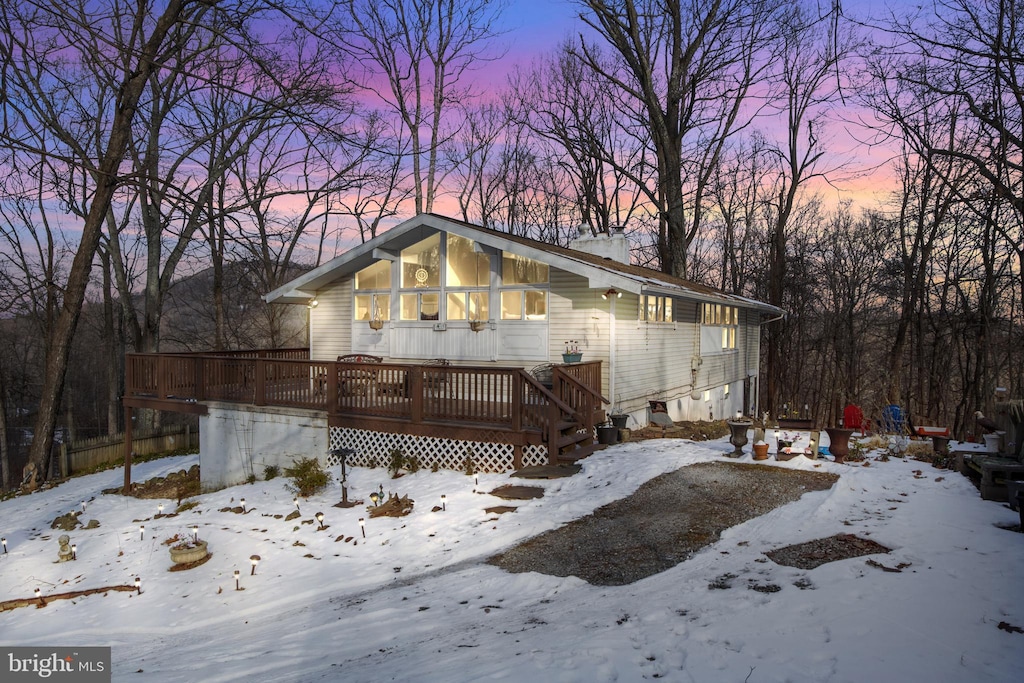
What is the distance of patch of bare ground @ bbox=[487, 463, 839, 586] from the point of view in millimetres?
5609

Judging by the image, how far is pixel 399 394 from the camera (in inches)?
404

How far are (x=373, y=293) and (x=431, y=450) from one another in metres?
5.65

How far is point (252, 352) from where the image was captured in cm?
1508

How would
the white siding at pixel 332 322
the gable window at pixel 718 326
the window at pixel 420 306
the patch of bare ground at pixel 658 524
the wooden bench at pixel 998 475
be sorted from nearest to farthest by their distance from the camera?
the patch of bare ground at pixel 658 524 → the wooden bench at pixel 998 475 → the window at pixel 420 306 → the white siding at pixel 332 322 → the gable window at pixel 718 326

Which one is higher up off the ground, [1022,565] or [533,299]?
[533,299]

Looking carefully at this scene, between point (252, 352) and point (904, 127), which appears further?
point (904, 127)

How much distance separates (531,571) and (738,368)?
1669cm

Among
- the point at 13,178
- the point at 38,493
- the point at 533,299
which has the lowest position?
the point at 38,493

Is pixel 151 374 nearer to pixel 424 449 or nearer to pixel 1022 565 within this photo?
pixel 424 449

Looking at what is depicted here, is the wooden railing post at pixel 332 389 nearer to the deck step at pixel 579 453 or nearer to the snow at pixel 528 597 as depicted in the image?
the snow at pixel 528 597

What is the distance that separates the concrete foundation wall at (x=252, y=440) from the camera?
1101 cm

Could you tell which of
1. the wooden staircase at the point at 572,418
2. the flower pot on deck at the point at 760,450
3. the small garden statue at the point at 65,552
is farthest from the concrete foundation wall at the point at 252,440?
the flower pot on deck at the point at 760,450

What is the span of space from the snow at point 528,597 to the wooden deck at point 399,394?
2.99 ft

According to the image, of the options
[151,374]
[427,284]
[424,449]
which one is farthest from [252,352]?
[424,449]
